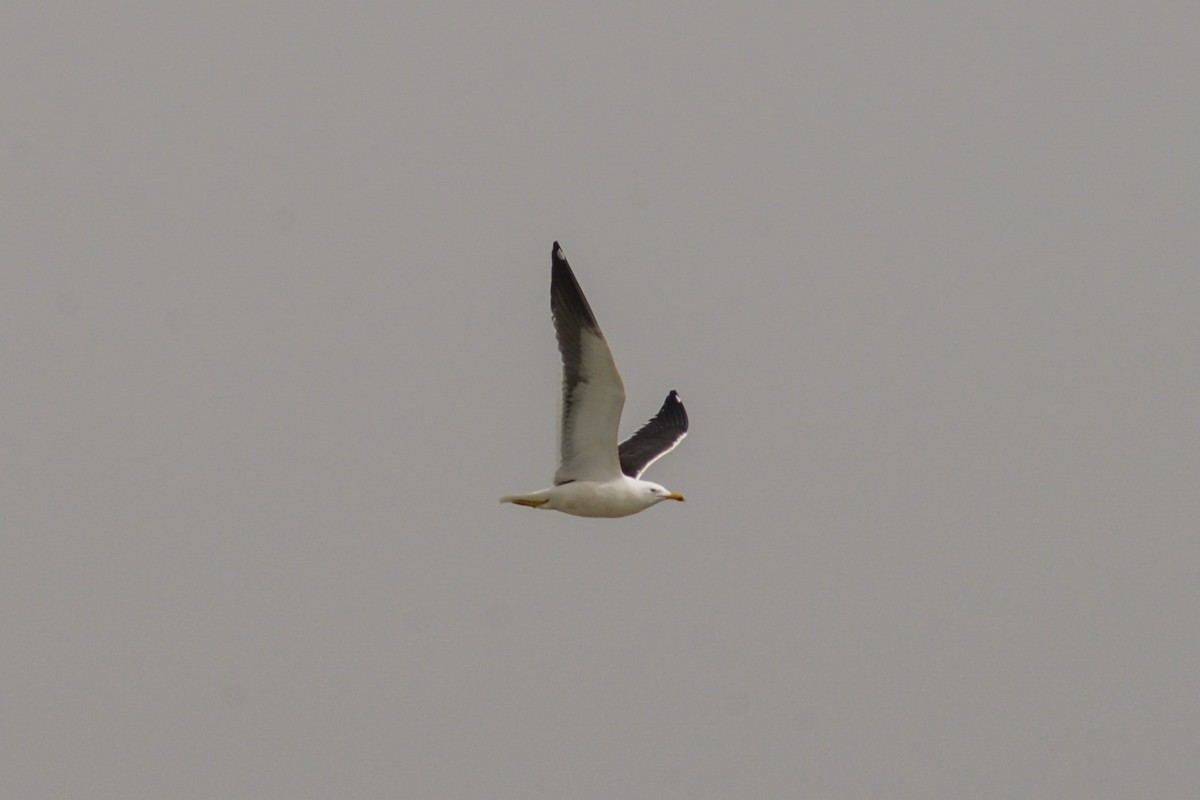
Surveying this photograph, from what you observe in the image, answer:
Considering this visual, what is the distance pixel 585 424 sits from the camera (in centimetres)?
1823

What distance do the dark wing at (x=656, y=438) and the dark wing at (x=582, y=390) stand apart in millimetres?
2111

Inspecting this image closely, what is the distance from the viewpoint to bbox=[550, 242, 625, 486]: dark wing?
1745 centimetres

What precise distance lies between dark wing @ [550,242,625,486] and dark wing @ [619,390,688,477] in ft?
6.93

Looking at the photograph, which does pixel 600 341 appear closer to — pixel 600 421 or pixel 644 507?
pixel 600 421

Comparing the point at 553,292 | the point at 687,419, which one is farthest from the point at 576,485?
the point at 687,419

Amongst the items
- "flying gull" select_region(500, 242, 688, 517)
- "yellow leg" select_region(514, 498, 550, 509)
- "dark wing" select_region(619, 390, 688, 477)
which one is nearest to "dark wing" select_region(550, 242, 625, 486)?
"flying gull" select_region(500, 242, 688, 517)

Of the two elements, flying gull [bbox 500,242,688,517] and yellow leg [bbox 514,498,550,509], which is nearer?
flying gull [bbox 500,242,688,517]

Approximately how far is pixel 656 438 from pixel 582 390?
14.8 feet

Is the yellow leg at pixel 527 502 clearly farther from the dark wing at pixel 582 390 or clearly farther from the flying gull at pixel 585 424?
the dark wing at pixel 582 390

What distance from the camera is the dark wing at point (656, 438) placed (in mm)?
21281

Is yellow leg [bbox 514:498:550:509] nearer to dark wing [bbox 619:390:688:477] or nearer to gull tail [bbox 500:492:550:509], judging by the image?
gull tail [bbox 500:492:550:509]

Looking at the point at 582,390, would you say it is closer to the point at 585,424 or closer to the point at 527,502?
the point at 585,424

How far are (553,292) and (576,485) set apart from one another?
6.71ft

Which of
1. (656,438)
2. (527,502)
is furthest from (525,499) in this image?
(656,438)
